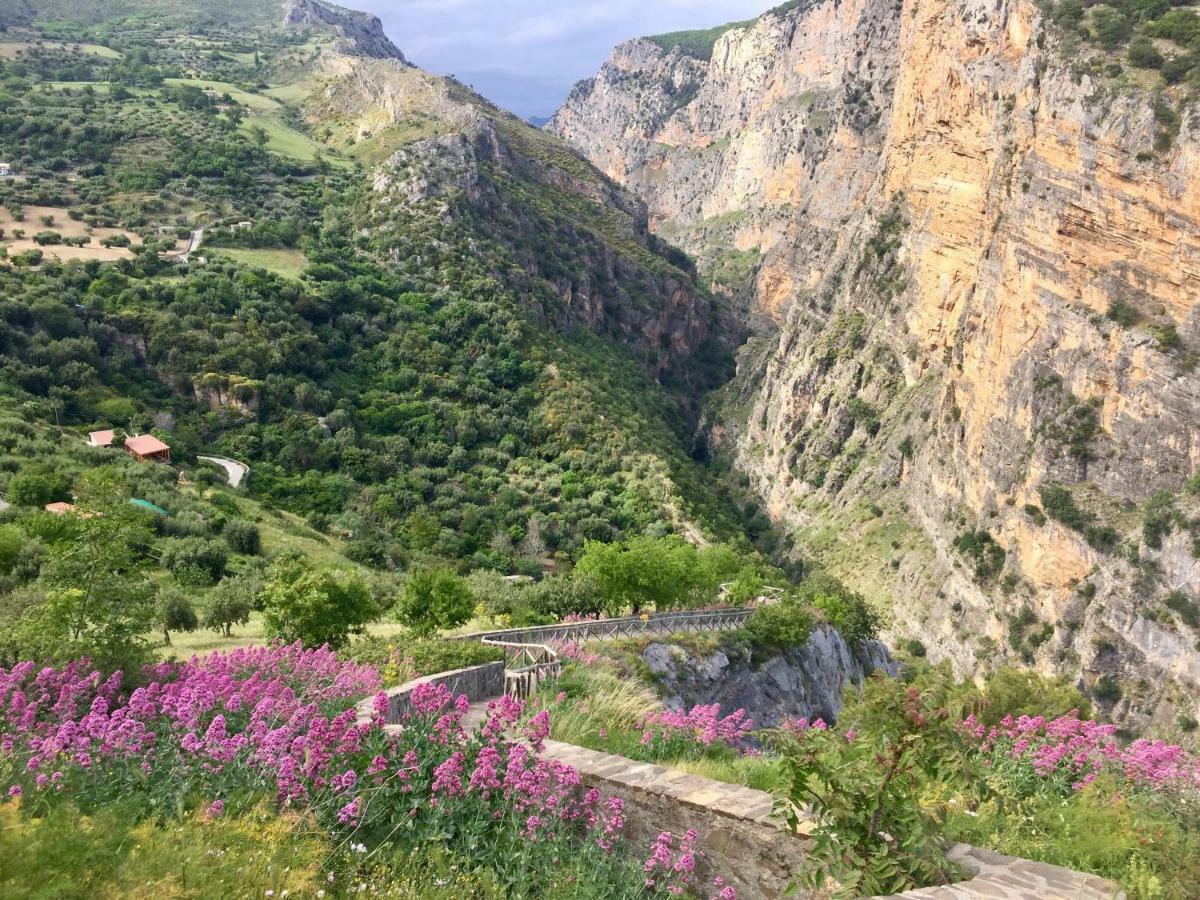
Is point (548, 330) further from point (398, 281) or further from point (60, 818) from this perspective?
point (60, 818)

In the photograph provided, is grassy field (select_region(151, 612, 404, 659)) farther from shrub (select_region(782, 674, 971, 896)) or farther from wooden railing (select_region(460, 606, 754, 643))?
shrub (select_region(782, 674, 971, 896))

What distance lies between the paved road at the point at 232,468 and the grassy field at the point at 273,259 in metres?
21.7

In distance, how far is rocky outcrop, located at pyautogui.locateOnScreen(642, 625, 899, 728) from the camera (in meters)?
21.1

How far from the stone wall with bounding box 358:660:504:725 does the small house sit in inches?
1374

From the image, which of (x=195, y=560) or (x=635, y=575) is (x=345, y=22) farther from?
(x=635, y=575)

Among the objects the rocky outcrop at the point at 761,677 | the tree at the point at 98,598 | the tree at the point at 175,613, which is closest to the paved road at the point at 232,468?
the tree at the point at 175,613

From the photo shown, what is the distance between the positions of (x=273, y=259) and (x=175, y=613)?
54450 millimetres

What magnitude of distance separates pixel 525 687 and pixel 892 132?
92.9 meters

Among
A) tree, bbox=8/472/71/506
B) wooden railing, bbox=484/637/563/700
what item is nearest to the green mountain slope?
tree, bbox=8/472/71/506

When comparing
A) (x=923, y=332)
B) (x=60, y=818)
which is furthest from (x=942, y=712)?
(x=923, y=332)

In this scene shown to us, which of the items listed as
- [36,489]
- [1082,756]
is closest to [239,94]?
[36,489]

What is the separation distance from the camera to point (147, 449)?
40688mm

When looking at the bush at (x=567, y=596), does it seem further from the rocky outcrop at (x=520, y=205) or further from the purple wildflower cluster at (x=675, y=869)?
the rocky outcrop at (x=520, y=205)

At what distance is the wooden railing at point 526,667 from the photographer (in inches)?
437
